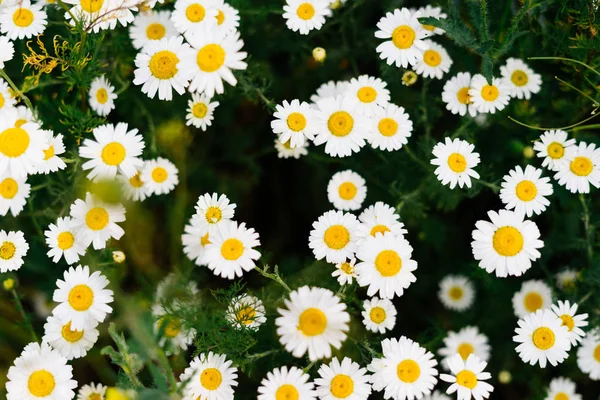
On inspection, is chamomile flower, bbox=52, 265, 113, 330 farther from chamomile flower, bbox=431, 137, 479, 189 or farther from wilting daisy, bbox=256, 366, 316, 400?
chamomile flower, bbox=431, 137, 479, 189

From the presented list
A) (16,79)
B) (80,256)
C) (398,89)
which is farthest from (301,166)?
(16,79)

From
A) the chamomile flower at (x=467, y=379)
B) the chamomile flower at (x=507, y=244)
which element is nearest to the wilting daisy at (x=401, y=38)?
the chamomile flower at (x=507, y=244)

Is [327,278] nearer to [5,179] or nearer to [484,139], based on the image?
[484,139]

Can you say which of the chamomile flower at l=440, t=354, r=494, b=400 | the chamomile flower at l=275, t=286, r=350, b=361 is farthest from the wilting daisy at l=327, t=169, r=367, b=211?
the chamomile flower at l=440, t=354, r=494, b=400

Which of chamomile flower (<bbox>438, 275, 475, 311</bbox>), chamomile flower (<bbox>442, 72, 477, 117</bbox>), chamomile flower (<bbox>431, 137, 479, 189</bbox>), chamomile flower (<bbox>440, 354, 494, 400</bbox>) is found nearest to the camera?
chamomile flower (<bbox>440, 354, 494, 400</bbox>)

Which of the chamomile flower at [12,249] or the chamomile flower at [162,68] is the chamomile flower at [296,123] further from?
the chamomile flower at [12,249]

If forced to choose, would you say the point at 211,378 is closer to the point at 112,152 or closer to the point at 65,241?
the point at 65,241

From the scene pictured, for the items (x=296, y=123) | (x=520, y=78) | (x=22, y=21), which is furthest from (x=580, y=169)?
(x=22, y=21)
